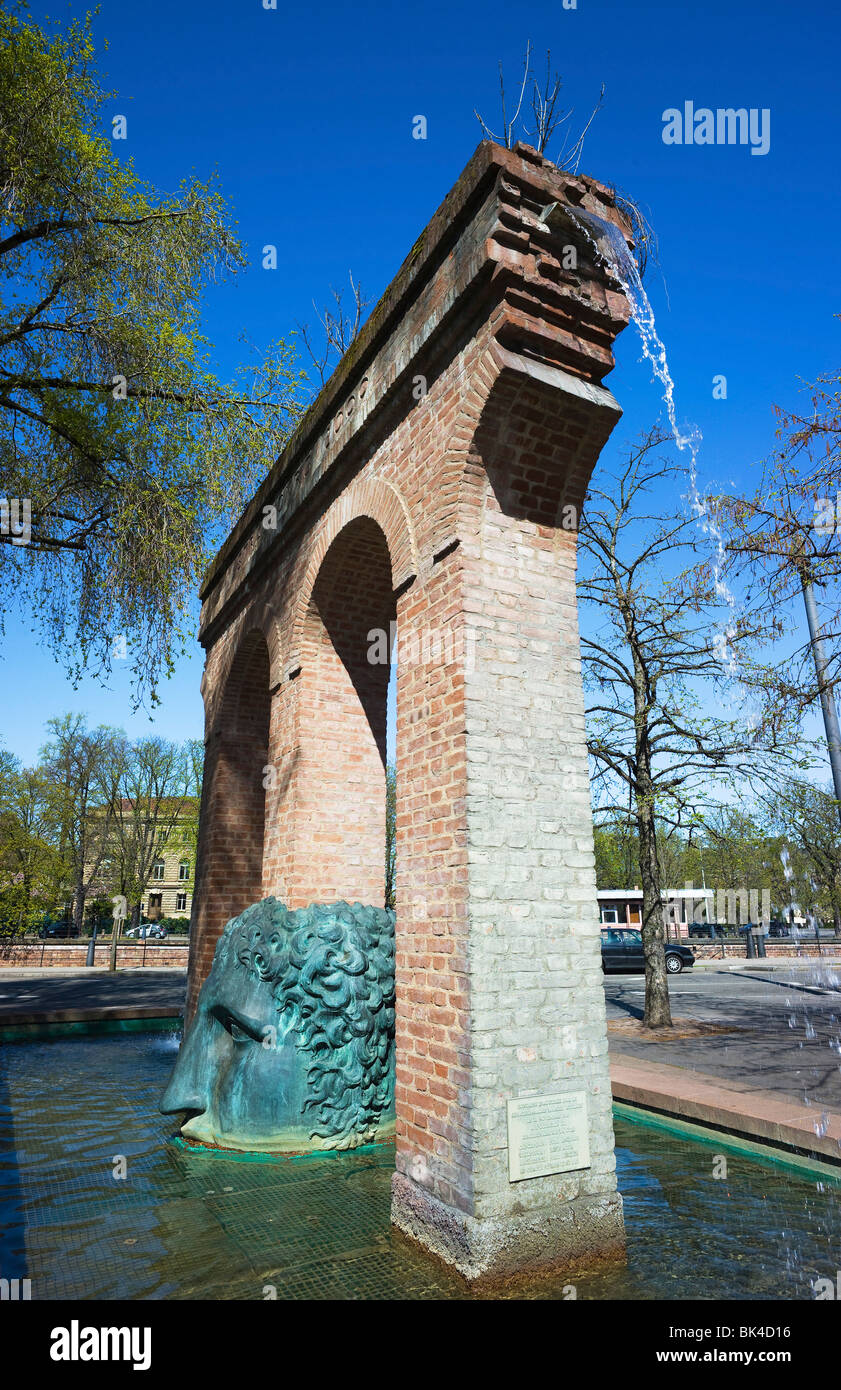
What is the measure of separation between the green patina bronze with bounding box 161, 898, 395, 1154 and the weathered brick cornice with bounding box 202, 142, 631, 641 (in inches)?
147

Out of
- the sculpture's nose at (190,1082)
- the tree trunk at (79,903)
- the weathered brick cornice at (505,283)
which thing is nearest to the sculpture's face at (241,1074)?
the sculpture's nose at (190,1082)

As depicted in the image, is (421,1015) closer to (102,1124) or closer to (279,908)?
(279,908)

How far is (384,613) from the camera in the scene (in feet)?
22.4

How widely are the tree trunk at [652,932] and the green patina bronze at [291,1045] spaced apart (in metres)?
6.35

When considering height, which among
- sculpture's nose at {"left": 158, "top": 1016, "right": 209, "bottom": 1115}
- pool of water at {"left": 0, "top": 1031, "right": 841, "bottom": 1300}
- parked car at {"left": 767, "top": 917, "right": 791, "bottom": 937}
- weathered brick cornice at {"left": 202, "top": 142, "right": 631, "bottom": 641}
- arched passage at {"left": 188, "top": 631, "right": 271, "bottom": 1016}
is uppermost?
weathered brick cornice at {"left": 202, "top": 142, "right": 631, "bottom": 641}

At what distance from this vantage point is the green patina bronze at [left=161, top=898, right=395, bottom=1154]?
4.93 metres

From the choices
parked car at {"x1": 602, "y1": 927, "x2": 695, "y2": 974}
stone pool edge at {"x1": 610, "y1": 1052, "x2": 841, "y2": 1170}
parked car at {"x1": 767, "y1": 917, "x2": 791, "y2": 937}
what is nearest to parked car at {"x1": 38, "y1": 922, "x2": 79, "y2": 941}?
parked car at {"x1": 602, "y1": 927, "x2": 695, "y2": 974}

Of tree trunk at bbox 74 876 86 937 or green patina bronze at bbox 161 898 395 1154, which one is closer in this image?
green patina bronze at bbox 161 898 395 1154

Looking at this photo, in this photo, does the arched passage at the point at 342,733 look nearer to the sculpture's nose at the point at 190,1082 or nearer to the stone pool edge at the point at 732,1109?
the sculpture's nose at the point at 190,1082

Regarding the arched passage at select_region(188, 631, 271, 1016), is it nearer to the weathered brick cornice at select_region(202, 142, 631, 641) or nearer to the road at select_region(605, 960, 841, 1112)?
the weathered brick cornice at select_region(202, 142, 631, 641)

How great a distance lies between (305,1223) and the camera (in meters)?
3.84

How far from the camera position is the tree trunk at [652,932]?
1064 cm

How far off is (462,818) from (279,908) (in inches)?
103
